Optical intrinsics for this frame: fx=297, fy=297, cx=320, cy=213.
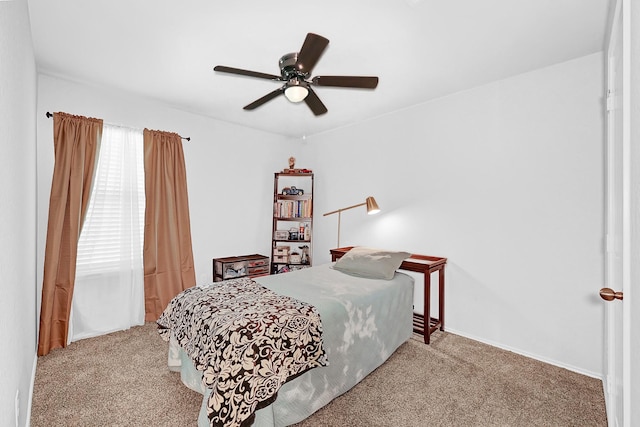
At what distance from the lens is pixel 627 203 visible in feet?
3.72

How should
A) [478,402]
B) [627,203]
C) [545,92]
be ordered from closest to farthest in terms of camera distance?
1. [627,203]
2. [478,402]
3. [545,92]

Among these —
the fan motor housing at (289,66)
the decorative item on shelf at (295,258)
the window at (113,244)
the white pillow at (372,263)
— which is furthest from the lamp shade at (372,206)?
the window at (113,244)

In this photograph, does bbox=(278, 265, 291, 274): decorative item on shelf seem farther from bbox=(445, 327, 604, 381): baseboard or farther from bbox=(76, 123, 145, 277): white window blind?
bbox=(445, 327, 604, 381): baseboard

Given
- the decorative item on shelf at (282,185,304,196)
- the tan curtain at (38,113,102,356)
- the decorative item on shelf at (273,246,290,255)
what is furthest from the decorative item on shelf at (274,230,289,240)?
the tan curtain at (38,113,102,356)

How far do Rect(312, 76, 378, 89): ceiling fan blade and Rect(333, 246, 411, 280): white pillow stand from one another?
1.61 meters

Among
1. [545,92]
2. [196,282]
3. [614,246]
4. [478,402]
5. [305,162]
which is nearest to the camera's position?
[614,246]

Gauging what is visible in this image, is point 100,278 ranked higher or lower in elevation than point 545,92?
lower

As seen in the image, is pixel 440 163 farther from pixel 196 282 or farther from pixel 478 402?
pixel 196 282

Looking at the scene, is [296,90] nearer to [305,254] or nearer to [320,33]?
[320,33]

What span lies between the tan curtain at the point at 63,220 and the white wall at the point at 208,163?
0.44ft

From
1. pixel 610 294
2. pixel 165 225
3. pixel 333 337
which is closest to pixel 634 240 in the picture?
pixel 610 294

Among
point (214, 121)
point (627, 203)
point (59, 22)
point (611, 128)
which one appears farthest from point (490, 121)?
point (59, 22)

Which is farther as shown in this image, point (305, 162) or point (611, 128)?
point (305, 162)

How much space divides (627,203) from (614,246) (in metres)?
0.73
